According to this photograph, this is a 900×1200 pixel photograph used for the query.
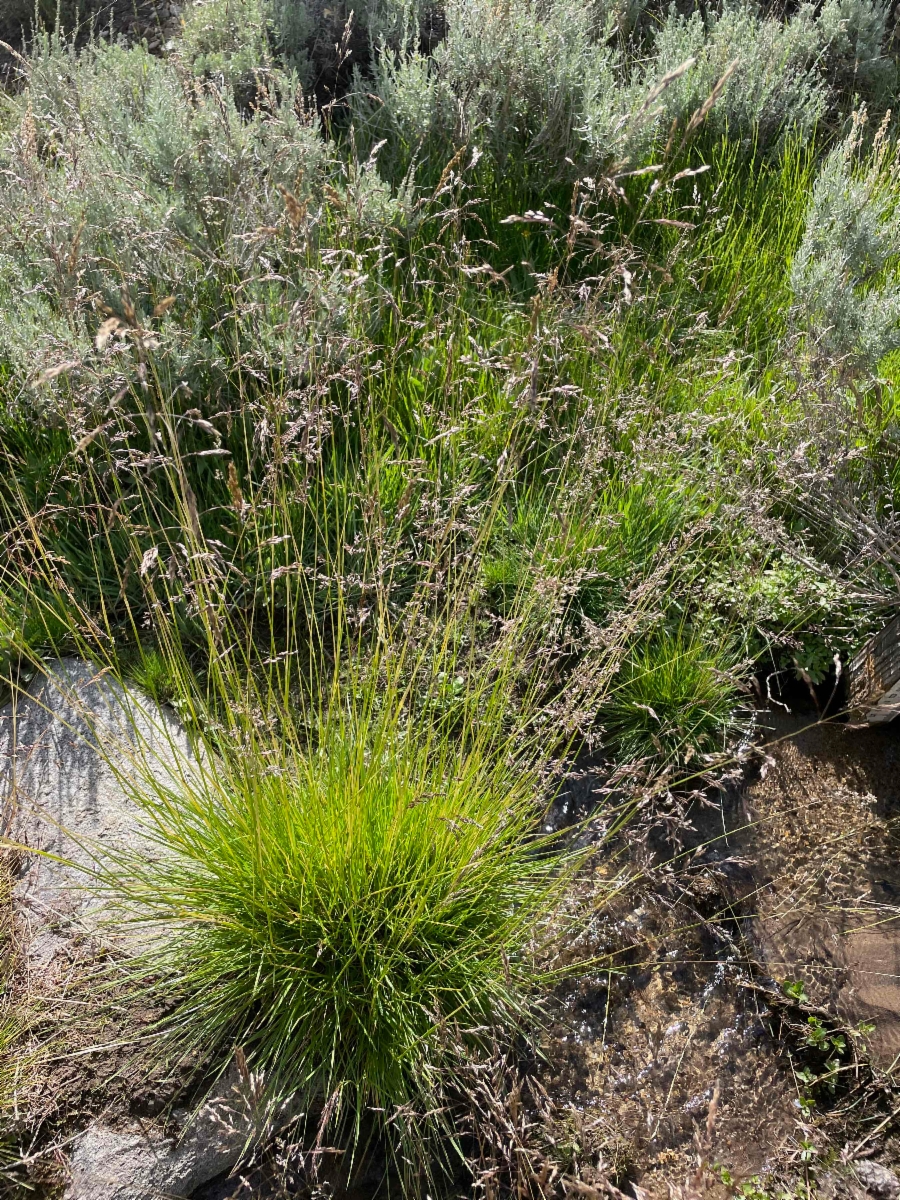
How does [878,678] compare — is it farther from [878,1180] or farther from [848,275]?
[848,275]

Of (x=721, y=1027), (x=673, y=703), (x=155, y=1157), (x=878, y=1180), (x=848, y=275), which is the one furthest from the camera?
(x=848, y=275)

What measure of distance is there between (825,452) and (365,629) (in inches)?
71.0

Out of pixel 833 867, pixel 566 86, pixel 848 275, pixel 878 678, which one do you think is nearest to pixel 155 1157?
pixel 833 867

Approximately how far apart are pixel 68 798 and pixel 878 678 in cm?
264

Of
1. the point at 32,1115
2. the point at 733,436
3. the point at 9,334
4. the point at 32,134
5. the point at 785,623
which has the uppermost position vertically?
the point at 32,134

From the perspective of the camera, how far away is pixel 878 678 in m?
2.98

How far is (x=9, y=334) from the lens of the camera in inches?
129

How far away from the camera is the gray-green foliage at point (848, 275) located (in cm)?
352

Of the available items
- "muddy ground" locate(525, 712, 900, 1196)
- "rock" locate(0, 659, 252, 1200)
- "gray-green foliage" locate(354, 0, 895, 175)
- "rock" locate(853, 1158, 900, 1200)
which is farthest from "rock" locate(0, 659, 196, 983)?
"gray-green foliage" locate(354, 0, 895, 175)

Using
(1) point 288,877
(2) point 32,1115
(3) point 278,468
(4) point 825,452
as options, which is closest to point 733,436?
(4) point 825,452

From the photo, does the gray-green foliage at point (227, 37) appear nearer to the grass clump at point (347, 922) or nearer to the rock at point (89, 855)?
the rock at point (89, 855)

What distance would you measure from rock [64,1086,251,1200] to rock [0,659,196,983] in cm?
45

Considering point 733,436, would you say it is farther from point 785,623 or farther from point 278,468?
point 278,468

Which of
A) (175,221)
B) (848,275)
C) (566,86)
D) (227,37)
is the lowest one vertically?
(848,275)
